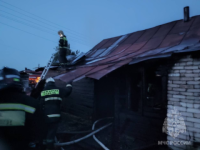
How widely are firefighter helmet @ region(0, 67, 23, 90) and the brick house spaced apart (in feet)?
7.41

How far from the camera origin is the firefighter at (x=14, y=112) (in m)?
2.37

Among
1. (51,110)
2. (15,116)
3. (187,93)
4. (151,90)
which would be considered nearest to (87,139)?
(51,110)

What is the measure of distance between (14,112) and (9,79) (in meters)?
0.61

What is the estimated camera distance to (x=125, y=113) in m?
5.79

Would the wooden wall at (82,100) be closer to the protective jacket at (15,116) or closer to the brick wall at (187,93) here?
the brick wall at (187,93)

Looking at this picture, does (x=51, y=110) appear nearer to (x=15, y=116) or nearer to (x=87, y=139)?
(x=15, y=116)

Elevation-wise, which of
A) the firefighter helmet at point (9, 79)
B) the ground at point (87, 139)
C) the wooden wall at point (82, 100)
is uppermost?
the firefighter helmet at point (9, 79)

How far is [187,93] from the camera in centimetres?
397

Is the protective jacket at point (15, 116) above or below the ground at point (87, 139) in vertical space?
above

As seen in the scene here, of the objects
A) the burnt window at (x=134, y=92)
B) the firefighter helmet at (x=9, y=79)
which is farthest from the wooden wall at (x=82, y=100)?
the firefighter helmet at (x=9, y=79)

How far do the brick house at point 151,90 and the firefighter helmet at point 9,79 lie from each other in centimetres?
226

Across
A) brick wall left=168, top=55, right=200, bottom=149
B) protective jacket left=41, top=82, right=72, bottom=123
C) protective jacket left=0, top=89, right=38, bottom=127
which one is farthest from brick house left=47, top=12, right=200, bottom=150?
protective jacket left=0, top=89, right=38, bottom=127

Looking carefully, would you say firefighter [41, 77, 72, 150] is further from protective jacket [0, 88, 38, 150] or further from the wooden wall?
the wooden wall

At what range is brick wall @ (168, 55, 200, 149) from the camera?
12.4ft
